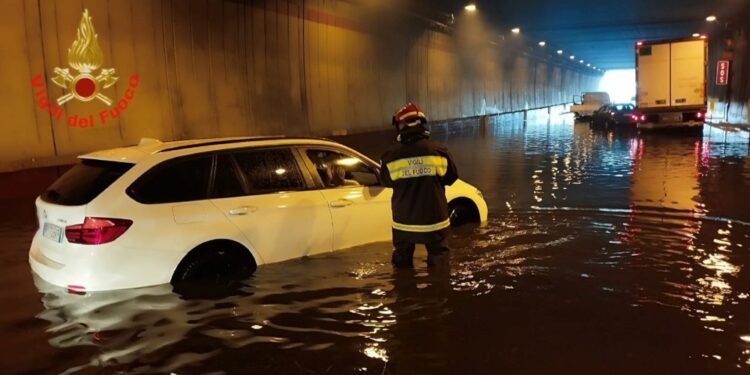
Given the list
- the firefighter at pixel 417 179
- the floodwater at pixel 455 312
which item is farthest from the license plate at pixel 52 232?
the firefighter at pixel 417 179

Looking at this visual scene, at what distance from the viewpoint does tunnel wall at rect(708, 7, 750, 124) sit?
1120 inches

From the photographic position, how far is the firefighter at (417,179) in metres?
5.23

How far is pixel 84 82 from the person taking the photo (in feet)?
38.1

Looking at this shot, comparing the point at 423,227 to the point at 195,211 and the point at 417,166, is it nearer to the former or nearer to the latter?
the point at 417,166

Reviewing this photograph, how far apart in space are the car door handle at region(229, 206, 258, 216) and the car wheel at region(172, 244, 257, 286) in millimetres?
285

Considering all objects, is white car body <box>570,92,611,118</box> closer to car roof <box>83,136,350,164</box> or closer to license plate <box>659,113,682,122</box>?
license plate <box>659,113,682,122</box>

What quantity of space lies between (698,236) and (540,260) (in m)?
2.28

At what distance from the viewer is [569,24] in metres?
32.7

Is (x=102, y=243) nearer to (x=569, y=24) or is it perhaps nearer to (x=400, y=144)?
(x=400, y=144)

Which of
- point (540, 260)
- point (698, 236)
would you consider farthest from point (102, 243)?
point (698, 236)

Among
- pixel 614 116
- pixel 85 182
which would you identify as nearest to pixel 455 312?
pixel 85 182

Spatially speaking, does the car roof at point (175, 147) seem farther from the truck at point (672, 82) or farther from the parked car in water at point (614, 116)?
the parked car in water at point (614, 116)

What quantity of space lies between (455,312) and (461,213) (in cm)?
283

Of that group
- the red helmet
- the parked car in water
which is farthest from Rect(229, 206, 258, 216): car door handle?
the parked car in water
